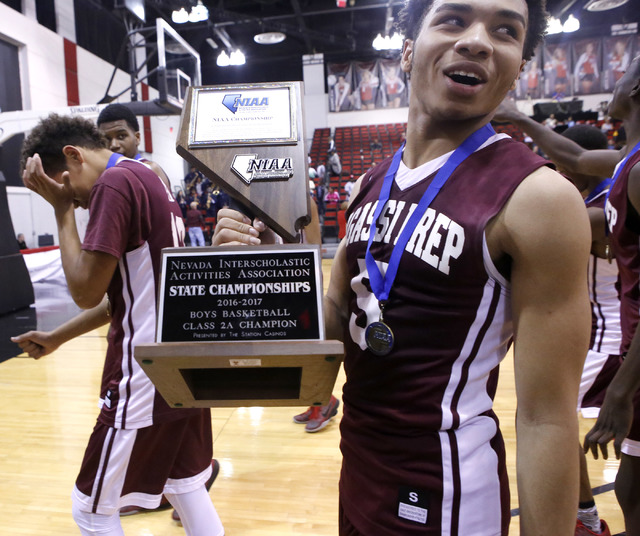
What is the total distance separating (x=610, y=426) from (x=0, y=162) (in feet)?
36.1

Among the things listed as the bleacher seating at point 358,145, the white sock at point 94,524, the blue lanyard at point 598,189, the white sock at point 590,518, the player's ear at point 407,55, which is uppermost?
the bleacher seating at point 358,145

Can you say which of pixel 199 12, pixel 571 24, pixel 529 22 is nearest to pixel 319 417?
pixel 529 22

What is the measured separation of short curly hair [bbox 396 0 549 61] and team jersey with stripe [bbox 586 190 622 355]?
1.33 meters

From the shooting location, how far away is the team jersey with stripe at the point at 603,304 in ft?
6.67

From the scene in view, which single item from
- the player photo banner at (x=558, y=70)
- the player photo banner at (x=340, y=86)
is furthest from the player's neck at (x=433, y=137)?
the player photo banner at (x=558, y=70)

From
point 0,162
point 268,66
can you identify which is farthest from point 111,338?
point 268,66

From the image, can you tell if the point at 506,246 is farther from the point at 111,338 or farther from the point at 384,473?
the point at 111,338

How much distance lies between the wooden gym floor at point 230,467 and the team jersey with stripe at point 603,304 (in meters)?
0.81

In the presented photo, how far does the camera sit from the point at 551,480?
2.31 ft

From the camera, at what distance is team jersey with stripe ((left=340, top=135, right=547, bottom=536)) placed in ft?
2.52

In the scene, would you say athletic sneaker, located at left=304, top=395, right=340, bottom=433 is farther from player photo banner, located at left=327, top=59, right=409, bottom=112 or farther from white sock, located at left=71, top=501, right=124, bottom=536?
player photo banner, located at left=327, top=59, right=409, bottom=112

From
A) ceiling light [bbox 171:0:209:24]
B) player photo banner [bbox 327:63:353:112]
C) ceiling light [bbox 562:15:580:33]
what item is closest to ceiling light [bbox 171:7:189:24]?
ceiling light [bbox 171:0:209:24]

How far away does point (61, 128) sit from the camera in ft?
4.84

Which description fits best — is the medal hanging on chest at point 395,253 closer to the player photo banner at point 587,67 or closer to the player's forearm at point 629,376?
the player's forearm at point 629,376
